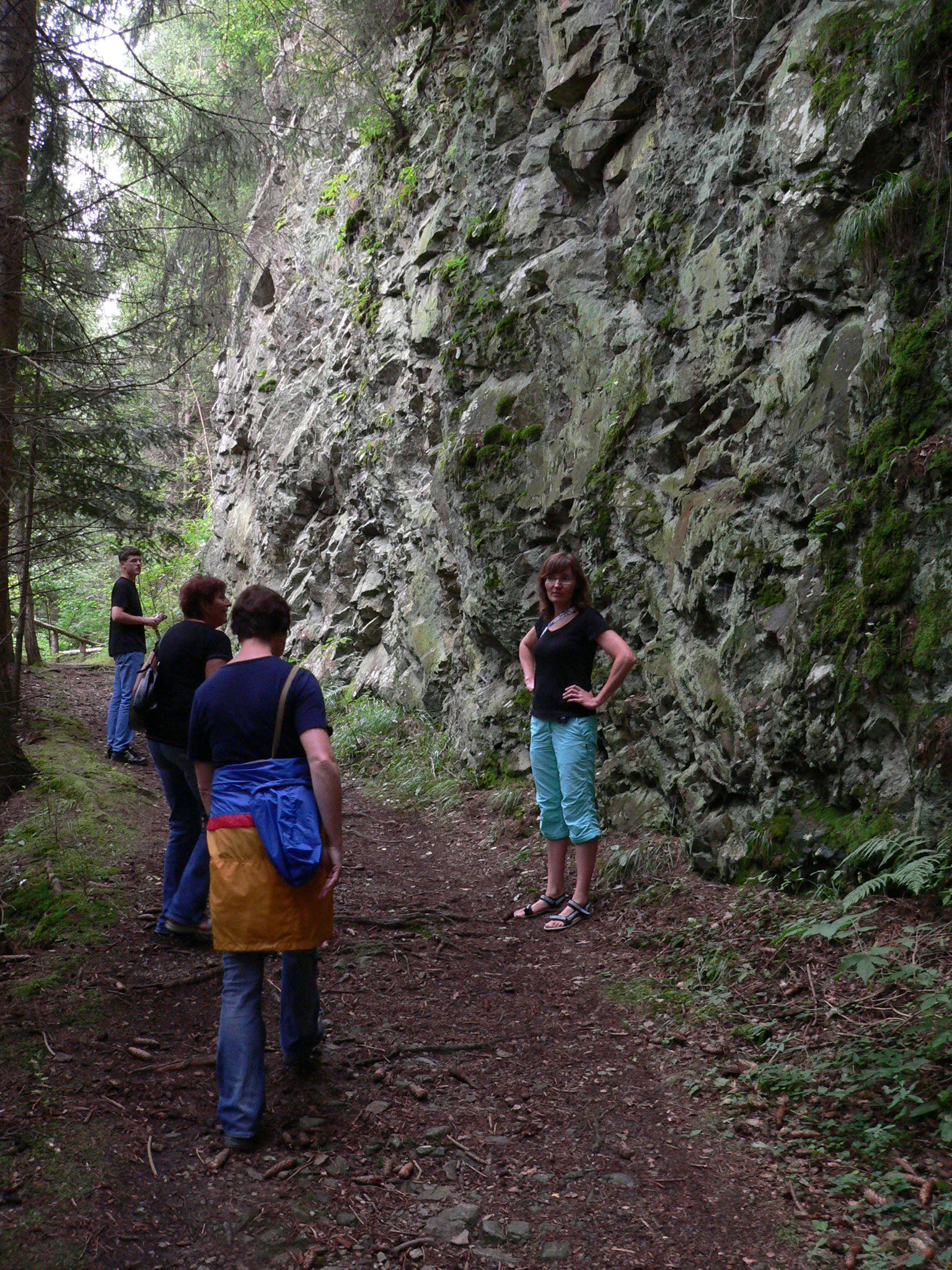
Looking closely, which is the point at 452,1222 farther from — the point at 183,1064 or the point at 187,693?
the point at 187,693

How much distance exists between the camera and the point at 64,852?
629 centimetres

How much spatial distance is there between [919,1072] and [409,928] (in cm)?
329

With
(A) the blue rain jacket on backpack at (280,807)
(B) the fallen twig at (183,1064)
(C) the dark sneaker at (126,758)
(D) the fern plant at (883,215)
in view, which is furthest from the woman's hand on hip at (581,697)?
(C) the dark sneaker at (126,758)

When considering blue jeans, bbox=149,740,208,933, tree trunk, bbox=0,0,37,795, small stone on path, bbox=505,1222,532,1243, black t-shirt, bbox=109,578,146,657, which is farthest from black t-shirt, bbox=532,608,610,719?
black t-shirt, bbox=109,578,146,657

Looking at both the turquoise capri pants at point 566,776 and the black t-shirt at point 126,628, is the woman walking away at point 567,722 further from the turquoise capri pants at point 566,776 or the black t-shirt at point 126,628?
the black t-shirt at point 126,628

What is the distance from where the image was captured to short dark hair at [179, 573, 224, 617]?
199 inches

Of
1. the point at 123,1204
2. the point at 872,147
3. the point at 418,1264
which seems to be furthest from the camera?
the point at 872,147

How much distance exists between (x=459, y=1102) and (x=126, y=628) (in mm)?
7170

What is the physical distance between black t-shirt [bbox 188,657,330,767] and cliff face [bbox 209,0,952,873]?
9.84 ft

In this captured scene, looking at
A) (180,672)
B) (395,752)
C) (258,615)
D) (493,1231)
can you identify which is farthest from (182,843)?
(395,752)

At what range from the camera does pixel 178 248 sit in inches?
429

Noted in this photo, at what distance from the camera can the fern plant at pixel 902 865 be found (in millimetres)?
3955

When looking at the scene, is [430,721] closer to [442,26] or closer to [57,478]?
[57,478]

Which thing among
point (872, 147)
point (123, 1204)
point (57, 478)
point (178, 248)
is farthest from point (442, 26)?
point (123, 1204)
